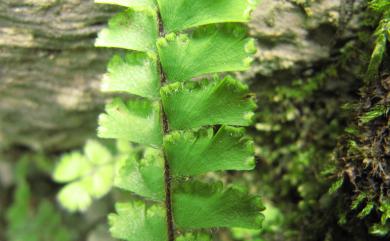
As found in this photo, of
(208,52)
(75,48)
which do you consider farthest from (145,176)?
(75,48)

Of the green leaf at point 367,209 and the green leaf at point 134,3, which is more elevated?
the green leaf at point 134,3

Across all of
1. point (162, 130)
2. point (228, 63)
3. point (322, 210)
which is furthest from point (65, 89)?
point (322, 210)

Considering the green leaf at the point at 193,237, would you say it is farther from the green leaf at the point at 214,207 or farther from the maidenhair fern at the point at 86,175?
the maidenhair fern at the point at 86,175

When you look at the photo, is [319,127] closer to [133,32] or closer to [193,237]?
[193,237]

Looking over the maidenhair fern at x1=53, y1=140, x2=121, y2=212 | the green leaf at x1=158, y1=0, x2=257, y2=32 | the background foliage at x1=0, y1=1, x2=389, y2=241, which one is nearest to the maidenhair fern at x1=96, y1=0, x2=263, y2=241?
the green leaf at x1=158, y1=0, x2=257, y2=32

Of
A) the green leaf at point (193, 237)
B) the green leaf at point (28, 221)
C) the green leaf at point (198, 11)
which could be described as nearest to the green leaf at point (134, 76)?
the green leaf at point (198, 11)
